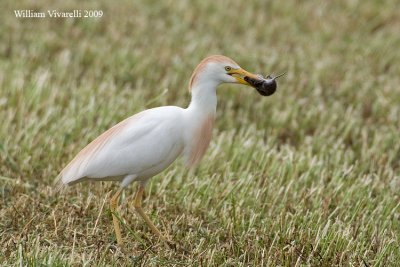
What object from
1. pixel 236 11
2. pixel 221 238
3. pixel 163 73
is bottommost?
pixel 221 238

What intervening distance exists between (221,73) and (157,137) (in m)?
0.51

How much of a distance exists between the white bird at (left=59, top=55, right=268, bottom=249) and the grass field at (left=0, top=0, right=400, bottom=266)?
1.44 ft

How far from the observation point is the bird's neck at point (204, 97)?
4.17 m

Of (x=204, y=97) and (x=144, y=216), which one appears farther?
(x=144, y=216)

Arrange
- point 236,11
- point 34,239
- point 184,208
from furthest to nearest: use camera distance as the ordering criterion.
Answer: point 236,11 → point 184,208 → point 34,239

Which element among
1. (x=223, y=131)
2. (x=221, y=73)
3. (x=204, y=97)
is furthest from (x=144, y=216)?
(x=223, y=131)

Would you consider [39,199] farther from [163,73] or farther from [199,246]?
[163,73]

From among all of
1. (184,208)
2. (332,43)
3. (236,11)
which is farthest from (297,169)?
(236,11)

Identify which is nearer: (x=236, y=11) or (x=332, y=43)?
(x=332, y=43)

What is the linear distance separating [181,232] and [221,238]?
0.81ft

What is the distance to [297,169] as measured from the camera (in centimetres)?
549

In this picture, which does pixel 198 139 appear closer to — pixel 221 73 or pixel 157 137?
pixel 157 137

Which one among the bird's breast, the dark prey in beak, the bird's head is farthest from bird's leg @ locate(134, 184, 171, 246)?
the dark prey in beak

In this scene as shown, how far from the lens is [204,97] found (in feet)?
13.7
